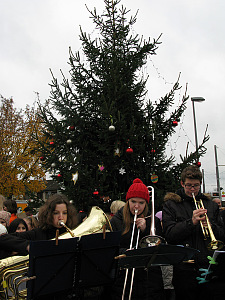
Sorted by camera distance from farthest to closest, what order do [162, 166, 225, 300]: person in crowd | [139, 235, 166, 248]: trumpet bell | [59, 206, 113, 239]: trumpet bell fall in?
1. [162, 166, 225, 300]: person in crowd
2. [59, 206, 113, 239]: trumpet bell
3. [139, 235, 166, 248]: trumpet bell

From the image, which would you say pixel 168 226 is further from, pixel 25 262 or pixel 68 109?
pixel 68 109

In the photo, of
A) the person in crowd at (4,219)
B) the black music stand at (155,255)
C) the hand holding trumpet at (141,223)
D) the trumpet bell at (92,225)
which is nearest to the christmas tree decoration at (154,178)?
the person in crowd at (4,219)

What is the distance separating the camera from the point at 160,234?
3.34m

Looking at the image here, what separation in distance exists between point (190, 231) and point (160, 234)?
0.35 meters

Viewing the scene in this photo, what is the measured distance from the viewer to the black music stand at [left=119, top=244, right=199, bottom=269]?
2.42m

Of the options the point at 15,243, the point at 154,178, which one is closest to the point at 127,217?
the point at 15,243

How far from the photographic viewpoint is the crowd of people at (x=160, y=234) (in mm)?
3070

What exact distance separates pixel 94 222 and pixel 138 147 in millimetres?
3742

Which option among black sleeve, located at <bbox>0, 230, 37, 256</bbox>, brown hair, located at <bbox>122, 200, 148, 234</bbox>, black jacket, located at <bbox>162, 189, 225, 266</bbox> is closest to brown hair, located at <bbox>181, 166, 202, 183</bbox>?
black jacket, located at <bbox>162, 189, 225, 266</bbox>

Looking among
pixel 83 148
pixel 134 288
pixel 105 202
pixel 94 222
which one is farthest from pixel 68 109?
pixel 134 288

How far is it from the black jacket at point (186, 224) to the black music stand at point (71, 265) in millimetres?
768

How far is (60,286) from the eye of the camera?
Result: 262 cm

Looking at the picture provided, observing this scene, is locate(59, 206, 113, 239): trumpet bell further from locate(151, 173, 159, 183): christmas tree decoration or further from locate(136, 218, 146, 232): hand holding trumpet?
locate(151, 173, 159, 183): christmas tree decoration

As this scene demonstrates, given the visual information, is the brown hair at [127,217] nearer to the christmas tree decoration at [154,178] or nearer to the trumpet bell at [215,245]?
the trumpet bell at [215,245]
